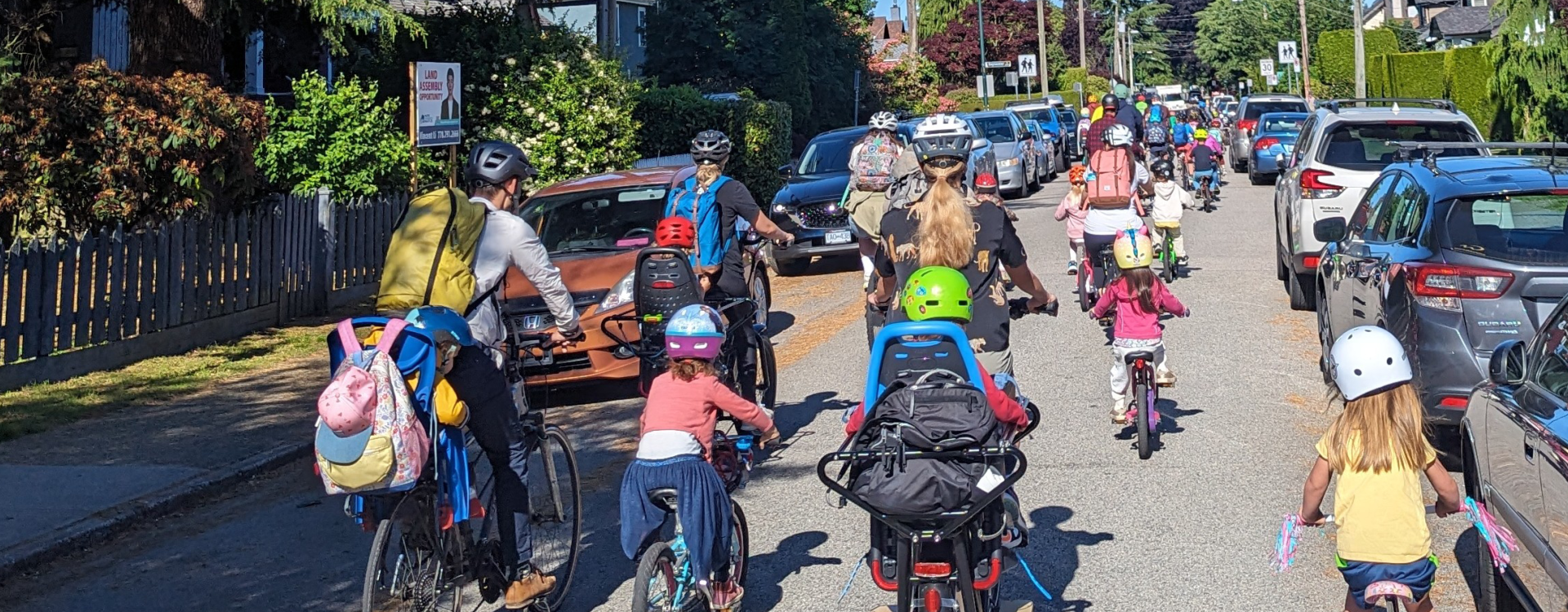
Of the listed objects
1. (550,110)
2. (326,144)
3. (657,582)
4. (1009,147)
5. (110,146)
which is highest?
(1009,147)

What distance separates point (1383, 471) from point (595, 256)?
790 cm

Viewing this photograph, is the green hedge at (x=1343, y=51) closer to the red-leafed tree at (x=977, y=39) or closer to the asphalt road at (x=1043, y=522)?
the red-leafed tree at (x=977, y=39)

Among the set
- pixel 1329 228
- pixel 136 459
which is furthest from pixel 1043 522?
pixel 136 459

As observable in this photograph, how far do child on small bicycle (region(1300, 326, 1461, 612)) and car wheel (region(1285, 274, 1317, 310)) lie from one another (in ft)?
32.3

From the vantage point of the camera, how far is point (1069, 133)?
40.3 m

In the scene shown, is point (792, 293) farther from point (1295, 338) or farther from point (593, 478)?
point (593, 478)

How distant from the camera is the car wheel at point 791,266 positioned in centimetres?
1948

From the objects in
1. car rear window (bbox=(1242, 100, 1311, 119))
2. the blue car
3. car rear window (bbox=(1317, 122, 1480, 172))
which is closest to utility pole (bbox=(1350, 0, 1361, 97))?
car rear window (bbox=(1242, 100, 1311, 119))

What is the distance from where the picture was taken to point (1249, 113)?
3691cm

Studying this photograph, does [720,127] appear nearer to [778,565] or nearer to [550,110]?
[550,110]

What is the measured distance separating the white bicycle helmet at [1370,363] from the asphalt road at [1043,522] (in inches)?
66.4

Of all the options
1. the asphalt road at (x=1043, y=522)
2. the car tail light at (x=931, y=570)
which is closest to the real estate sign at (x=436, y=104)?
the asphalt road at (x=1043, y=522)

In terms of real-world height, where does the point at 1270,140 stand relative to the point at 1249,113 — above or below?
below

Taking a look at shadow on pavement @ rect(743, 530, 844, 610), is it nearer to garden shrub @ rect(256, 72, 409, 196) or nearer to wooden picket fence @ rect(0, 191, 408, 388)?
wooden picket fence @ rect(0, 191, 408, 388)
